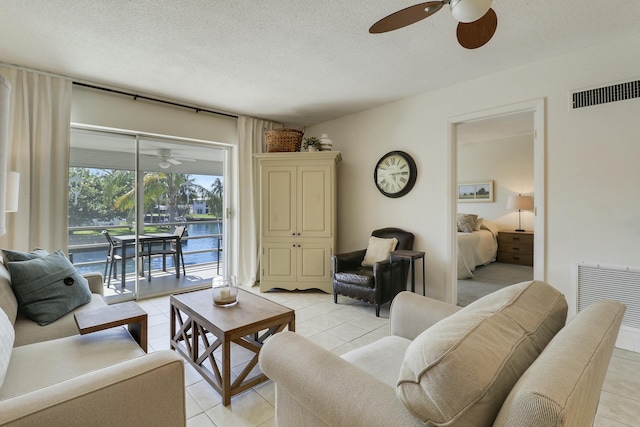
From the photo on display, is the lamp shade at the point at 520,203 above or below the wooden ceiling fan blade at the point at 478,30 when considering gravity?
below

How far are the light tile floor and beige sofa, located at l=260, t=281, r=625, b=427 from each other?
2.23 feet

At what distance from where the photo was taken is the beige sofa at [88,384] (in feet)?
2.87

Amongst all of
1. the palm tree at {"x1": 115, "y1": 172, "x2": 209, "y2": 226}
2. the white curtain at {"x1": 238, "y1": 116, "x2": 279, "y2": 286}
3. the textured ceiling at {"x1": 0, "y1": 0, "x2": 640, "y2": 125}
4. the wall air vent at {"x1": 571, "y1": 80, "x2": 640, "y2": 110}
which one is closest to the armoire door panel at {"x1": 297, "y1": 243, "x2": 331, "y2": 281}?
the white curtain at {"x1": 238, "y1": 116, "x2": 279, "y2": 286}

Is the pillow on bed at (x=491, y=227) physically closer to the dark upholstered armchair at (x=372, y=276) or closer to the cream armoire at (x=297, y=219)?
the dark upholstered armchair at (x=372, y=276)

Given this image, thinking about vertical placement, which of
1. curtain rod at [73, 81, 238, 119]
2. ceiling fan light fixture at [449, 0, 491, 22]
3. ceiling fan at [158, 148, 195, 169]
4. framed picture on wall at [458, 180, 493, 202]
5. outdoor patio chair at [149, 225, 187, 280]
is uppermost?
curtain rod at [73, 81, 238, 119]

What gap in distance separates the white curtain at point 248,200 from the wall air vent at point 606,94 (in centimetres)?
376

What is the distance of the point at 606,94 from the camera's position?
98.4 inches

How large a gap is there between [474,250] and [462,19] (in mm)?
4684

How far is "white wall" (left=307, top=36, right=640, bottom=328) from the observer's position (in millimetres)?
2453

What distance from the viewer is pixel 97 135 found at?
3.54 m

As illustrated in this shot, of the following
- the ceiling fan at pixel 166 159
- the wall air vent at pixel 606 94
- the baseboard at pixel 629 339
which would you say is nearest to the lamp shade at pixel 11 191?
the ceiling fan at pixel 166 159

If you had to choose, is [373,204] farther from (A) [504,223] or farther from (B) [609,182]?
(A) [504,223]

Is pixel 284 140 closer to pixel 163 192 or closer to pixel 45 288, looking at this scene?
pixel 163 192

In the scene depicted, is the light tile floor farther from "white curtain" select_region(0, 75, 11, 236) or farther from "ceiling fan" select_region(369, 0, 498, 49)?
"ceiling fan" select_region(369, 0, 498, 49)
